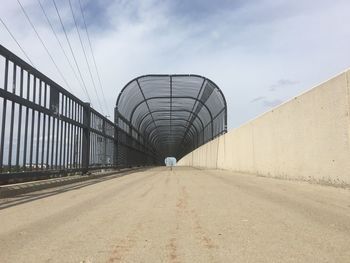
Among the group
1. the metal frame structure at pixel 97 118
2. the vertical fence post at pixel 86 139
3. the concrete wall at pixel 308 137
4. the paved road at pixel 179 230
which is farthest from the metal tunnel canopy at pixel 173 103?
the paved road at pixel 179 230

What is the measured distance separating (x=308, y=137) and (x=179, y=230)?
27.4ft

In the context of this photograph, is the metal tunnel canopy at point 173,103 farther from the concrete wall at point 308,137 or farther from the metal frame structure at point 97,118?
the concrete wall at point 308,137

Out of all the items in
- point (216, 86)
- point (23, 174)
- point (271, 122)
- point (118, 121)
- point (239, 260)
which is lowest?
point (239, 260)

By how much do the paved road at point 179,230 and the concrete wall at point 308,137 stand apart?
205 centimetres

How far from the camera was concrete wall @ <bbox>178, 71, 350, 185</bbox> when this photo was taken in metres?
10.9

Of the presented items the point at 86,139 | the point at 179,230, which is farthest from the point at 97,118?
the point at 179,230

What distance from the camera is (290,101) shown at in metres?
15.2

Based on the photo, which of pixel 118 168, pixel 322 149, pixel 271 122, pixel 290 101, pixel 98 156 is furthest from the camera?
pixel 118 168

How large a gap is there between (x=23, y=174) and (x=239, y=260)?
9365 millimetres

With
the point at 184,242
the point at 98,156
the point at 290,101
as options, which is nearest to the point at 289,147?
the point at 290,101

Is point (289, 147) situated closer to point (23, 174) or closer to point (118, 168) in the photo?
point (23, 174)

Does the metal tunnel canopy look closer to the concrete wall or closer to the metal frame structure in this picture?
the metal frame structure

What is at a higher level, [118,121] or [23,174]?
[118,121]

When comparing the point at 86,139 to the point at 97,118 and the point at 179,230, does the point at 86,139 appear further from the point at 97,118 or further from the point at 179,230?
the point at 179,230
